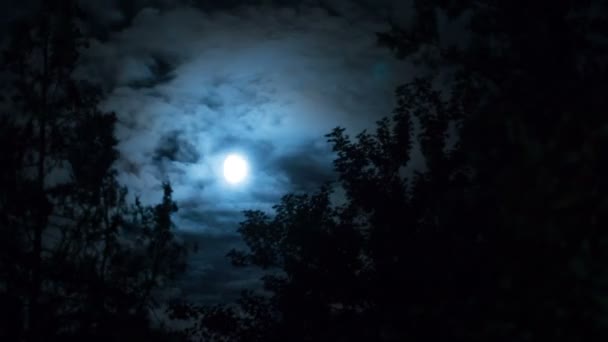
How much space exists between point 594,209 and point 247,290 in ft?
41.1

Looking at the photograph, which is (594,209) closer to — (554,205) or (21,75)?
(554,205)

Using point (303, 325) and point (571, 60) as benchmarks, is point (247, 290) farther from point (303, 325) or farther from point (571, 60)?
point (571, 60)

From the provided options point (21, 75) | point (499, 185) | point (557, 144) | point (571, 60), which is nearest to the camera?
point (557, 144)

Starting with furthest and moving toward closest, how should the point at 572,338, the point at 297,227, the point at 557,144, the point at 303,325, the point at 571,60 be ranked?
the point at 297,227
the point at 303,325
the point at 571,60
the point at 557,144
the point at 572,338

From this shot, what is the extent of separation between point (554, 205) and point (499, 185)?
14.0 inches

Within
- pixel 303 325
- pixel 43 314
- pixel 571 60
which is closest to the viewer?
pixel 571 60

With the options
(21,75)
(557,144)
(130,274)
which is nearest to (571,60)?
(557,144)

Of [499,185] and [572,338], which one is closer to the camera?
[572,338]

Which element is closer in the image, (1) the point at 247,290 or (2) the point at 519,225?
(2) the point at 519,225

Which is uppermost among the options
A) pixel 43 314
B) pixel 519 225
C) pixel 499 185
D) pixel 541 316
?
pixel 499 185

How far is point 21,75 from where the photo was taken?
34.4ft

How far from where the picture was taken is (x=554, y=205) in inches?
94.9

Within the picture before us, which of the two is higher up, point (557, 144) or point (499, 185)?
point (557, 144)

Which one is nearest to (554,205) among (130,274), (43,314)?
(43,314)
